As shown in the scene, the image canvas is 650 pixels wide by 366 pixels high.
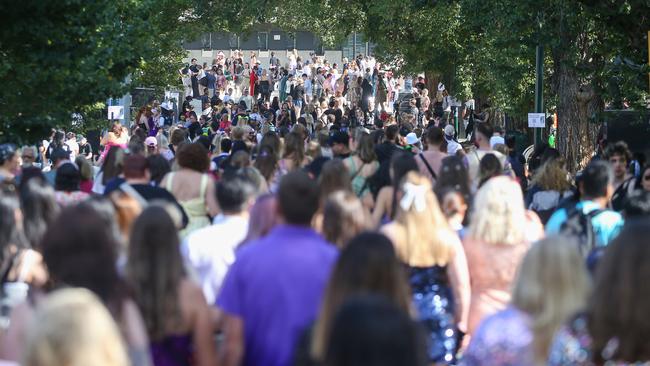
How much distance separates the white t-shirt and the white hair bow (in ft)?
3.10

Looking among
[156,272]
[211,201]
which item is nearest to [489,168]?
[211,201]

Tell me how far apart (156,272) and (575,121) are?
63.3 ft

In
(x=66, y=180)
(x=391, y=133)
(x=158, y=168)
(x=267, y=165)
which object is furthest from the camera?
(x=391, y=133)

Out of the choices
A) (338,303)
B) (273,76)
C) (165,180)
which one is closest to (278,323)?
(338,303)

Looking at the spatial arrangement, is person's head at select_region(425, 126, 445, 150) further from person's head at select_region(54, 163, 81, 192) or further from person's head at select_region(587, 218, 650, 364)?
person's head at select_region(587, 218, 650, 364)

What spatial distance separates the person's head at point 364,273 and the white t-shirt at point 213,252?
7.93ft

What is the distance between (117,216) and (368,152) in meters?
5.24

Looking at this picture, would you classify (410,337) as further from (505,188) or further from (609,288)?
(505,188)

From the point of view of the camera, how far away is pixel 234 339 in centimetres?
594

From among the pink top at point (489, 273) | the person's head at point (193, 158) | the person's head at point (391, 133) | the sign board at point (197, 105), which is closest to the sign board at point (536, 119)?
the person's head at point (391, 133)

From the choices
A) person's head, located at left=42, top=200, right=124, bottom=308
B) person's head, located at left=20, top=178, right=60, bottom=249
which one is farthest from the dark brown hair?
person's head, located at left=20, top=178, right=60, bottom=249

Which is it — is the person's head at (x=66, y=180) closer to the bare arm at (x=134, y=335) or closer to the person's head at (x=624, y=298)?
the bare arm at (x=134, y=335)

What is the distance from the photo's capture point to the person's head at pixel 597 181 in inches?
355

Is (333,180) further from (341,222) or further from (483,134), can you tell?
(483,134)
